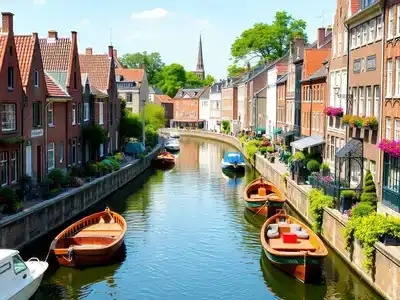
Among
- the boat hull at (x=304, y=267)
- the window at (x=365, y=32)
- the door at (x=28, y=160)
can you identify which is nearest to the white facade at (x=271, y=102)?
the window at (x=365, y=32)

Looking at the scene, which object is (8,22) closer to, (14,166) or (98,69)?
A: (14,166)

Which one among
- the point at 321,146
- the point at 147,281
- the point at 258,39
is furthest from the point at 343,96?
the point at 258,39

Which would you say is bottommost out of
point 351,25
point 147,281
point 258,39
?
point 147,281

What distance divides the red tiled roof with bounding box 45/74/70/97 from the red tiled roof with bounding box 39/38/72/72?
6.99ft

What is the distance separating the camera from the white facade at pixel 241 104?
322 ft

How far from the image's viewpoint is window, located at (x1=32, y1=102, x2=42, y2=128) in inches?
1343

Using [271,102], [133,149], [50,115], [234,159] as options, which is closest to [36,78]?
[50,115]

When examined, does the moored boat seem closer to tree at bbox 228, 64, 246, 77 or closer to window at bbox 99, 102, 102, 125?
window at bbox 99, 102, 102, 125

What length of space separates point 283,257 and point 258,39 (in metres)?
77.1

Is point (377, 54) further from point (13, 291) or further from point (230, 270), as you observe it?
point (13, 291)

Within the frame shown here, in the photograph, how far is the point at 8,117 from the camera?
99.6 feet

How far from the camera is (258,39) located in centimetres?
9656

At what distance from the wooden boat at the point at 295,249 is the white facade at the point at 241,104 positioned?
71.1m

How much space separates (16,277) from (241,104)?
85917mm
